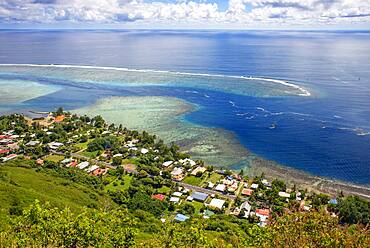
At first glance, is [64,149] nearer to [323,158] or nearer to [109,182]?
[109,182]

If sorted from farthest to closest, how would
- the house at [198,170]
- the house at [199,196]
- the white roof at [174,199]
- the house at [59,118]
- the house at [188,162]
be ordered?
1. the house at [59,118]
2. the house at [188,162]
3. the house at [198,170]
4. the house at [199,196]
5. the white roof at [174,199]

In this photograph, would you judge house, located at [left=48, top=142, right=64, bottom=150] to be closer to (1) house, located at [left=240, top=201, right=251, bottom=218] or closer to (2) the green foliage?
(1) house, located at [left=240, top=201, right=251, bottom=218]

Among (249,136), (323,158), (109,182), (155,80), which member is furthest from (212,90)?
(109,182)

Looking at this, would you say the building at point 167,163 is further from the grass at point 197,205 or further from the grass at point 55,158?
the grass at point 55,158

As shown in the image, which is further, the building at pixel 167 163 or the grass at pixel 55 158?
the grass at pixel 55 158

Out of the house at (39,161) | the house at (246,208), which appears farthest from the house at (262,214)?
the house at (39,161)

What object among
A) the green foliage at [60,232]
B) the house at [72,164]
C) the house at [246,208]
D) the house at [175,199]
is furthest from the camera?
the house at [72,164]

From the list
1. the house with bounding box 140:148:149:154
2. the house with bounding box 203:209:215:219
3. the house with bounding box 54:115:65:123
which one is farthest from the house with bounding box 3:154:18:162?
the house with bounding box 203:209:215:219
